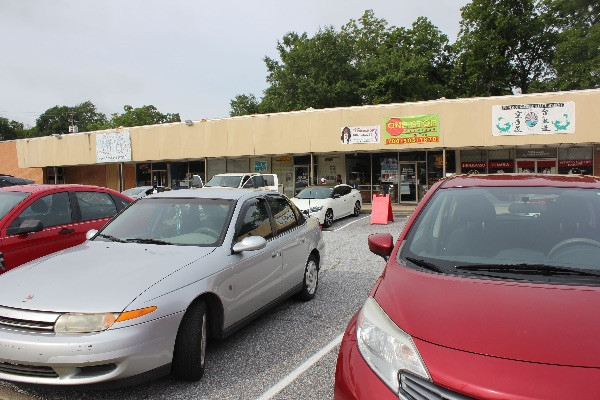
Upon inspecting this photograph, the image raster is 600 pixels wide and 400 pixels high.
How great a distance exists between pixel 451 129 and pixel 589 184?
1765 cm

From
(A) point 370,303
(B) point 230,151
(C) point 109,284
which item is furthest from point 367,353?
(B) point 230,151

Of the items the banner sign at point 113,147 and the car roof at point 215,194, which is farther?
the banner sign at point 113,147

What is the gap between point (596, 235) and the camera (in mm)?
2787

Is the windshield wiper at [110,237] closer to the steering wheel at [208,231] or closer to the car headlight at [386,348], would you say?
the steering wheel at [208,231]

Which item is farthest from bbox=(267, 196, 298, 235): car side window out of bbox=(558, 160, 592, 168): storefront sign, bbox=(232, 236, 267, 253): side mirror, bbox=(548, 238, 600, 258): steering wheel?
bbox=(558, 160, 592, 168): storefront sign

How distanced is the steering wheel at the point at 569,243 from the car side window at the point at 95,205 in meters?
5.64

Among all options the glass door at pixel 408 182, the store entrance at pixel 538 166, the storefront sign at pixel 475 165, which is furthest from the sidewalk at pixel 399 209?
the store entrance at pixel 538 166

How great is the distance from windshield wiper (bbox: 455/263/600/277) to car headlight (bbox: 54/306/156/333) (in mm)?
2233

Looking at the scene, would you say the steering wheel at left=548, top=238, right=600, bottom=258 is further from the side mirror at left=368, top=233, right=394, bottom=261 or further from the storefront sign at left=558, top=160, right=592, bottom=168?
the storefront sign at left=558, top=160, right=592, bottom=168

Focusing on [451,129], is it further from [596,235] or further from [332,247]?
[596,235]

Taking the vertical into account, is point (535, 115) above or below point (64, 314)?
above

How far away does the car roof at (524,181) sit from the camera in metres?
3.24

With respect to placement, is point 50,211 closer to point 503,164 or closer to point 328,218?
point 328,218

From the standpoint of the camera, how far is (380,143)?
2131 centimetres
